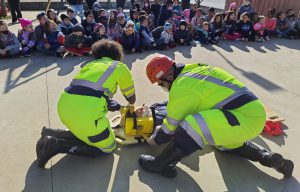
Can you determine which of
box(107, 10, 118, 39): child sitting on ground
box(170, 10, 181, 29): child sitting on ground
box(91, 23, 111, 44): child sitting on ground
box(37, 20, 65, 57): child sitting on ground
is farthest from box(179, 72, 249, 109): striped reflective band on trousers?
box(170, 10, 181, 29): child sitting on ground

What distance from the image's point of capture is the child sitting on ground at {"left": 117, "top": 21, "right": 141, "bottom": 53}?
765 cm

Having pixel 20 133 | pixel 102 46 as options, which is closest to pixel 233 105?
pixel 102 46

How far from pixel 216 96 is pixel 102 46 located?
141 centimetres

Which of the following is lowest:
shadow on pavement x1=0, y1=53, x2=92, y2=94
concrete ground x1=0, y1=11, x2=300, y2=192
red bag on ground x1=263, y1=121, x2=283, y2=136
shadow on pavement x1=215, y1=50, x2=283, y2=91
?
shadow on pavement x1=0, y1=53, x2=92, y2=94

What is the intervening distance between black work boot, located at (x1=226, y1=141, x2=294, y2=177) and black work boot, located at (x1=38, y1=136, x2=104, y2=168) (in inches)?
63.0

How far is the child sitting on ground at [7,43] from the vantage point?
22.5 ft

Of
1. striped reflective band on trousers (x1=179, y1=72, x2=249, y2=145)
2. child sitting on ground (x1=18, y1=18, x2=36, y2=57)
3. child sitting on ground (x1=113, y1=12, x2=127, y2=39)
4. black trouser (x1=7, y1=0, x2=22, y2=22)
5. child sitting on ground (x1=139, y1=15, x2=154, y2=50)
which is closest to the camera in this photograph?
striped reflective band on trousers (x1=179, y1=72, x2=249, y2=145)

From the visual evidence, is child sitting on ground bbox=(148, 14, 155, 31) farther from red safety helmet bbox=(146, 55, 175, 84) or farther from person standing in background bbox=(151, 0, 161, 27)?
red safety helmet bbox=(146, 55, 175, 84)

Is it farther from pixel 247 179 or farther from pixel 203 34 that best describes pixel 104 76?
pixel 203 34

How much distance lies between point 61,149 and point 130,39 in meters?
4.89

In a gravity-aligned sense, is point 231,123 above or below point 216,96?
below

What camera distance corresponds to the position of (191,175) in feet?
10.7

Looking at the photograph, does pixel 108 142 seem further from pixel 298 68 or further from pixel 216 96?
pixel 298 68

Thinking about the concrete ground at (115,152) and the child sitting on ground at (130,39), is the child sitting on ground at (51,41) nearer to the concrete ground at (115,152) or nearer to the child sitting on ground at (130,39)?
the concrete ground at (115,152)
